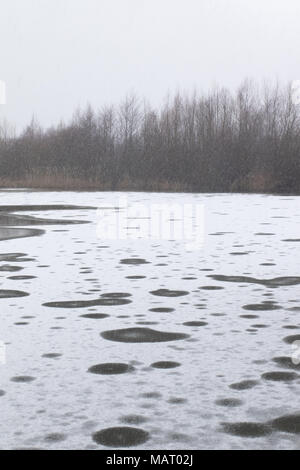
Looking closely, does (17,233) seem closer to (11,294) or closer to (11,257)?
(11,257)

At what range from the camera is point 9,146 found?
140ft

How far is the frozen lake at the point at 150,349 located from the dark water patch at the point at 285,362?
0.01 m

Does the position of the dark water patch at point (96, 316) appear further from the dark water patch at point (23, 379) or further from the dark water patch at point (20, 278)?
the dark water patch at point (20, 278)

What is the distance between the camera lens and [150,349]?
3518 mm

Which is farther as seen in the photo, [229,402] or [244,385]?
[244,385]

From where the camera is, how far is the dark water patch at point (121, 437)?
2.27m

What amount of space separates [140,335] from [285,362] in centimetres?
95

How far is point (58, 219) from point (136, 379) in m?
10.6

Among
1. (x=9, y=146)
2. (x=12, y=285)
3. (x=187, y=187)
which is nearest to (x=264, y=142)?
(x=187, y=187)

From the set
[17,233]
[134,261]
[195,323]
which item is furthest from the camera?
[17,233]

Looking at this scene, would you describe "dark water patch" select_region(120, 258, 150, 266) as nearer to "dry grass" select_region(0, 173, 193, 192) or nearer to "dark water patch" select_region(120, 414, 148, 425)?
"dark water patch" select_region(120, 414, 148, 425)
